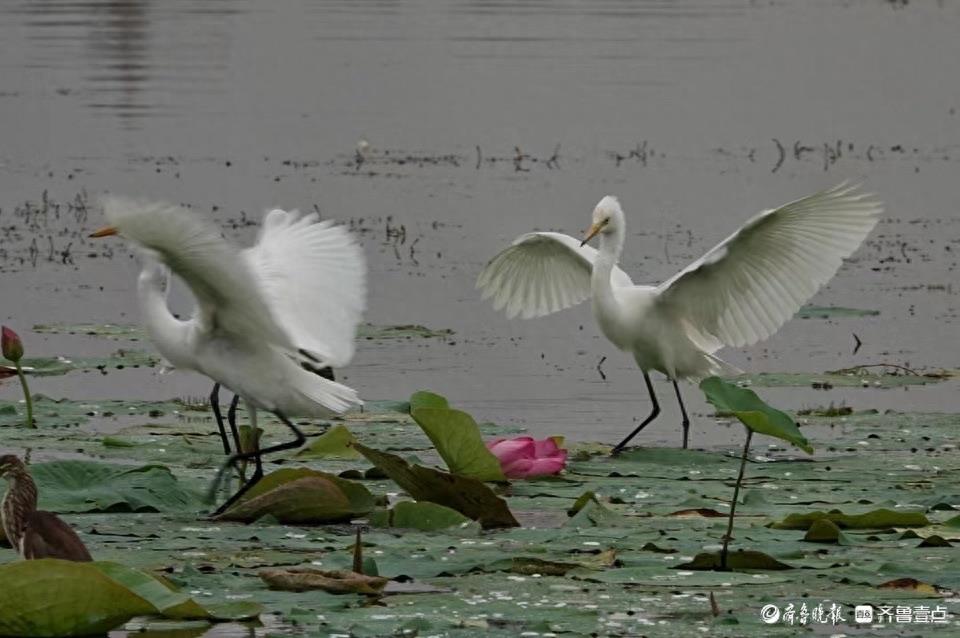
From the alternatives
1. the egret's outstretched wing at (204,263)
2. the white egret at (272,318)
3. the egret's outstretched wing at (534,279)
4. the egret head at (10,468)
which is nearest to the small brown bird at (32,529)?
the egret head at (10,468)

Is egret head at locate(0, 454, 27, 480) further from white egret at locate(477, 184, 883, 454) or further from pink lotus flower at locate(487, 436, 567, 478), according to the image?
white egret at locate(477, 184, 883, 454)

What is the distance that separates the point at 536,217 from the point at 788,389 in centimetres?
613

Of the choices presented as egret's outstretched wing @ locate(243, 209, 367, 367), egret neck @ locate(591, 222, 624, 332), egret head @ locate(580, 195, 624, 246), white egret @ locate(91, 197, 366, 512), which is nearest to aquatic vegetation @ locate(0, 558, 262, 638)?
white egret @ locate(91, 197, 366, 512)

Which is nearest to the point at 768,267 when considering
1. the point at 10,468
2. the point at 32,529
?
the point at 10,468

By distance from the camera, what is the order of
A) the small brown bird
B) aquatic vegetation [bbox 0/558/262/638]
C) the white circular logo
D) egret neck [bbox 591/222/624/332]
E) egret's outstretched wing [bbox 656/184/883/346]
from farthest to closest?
1. egret neck [bbox 591/222/624/332]
2. egret's outstretched wing [bbox 656/184/883/346]
3. the small brown bird
4. the white circular logo
5. aquatic vegetation [bbox 0/558/262/638]

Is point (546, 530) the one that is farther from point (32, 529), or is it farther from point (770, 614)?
point (32, 529)

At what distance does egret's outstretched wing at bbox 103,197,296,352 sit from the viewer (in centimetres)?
633

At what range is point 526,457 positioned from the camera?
7.94 m

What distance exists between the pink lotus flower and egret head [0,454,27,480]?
6.92ft

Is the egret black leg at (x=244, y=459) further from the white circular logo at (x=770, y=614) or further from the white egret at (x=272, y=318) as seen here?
the white circular logo at (x=770, y=614)

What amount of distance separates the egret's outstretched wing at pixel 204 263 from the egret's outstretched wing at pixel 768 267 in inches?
105

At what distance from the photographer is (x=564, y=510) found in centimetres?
742

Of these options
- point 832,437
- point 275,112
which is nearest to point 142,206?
point 832,437

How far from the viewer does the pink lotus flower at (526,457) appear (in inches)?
311
